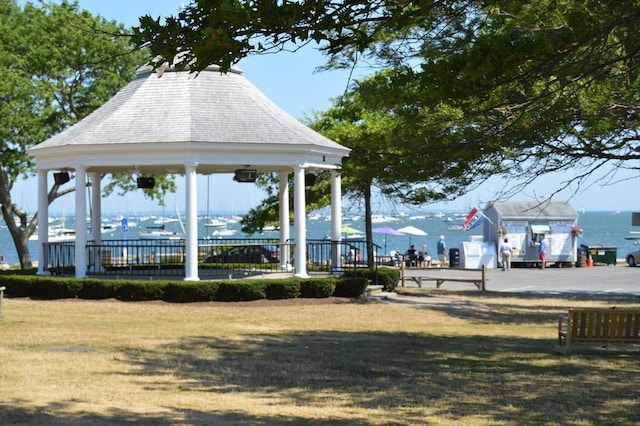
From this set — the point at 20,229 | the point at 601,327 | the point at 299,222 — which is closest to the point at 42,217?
the point at 299,222

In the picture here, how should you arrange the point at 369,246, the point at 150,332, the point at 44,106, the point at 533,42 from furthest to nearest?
the point at 44,106 → the point at 369,246 → the point at 150,332 → the point at 533,42

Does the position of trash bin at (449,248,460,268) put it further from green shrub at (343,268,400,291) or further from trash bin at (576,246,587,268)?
green shrub at (343,268,400,291)

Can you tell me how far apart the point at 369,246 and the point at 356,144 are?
3.47 m

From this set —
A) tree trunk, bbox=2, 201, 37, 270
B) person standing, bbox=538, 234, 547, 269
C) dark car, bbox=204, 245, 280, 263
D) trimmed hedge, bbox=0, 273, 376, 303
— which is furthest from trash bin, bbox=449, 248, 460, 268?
trimmed hedge, bbox=0, 273, 376, 303

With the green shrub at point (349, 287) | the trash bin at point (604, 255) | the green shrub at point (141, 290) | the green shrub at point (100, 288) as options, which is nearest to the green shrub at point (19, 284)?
the green shrub at point (100, 288)

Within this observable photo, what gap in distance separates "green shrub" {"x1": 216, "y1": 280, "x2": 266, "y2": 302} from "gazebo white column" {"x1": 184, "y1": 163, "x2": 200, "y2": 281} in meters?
1.13

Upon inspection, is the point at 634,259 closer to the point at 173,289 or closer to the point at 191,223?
the point at 191,223

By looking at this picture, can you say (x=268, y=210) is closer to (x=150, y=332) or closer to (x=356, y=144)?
(x=356, y=144)

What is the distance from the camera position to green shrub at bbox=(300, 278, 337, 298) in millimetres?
26188

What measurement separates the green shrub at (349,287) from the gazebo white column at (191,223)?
3633 mm

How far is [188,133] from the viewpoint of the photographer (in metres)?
26.5

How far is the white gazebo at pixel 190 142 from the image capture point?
26.4 meters

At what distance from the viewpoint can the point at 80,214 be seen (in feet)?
90.1

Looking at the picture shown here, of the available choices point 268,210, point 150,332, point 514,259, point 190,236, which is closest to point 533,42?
point 150,332
